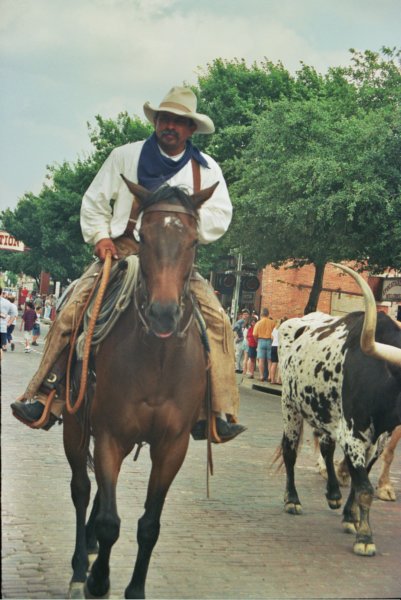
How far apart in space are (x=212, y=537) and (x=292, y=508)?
5.17 feet

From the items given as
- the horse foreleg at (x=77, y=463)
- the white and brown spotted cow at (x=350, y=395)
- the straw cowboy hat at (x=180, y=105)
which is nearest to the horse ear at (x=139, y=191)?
the straw cowboy hat at (x=180, y=105)

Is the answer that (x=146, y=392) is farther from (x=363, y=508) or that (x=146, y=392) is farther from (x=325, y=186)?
(x=325, y=186)

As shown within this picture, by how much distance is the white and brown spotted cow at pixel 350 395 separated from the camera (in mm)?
7820

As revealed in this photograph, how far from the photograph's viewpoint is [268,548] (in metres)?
7.05

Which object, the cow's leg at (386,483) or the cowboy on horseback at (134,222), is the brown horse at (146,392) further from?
the cow's leg at (386,483)

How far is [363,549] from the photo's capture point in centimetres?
720

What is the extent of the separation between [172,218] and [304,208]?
17562mm

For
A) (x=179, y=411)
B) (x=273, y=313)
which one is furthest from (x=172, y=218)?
(x=273, y=313)

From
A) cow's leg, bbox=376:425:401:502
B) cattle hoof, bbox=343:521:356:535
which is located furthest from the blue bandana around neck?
cow's leg, bbox=376:425:401:502

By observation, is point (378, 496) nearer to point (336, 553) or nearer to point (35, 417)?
point (336, 553)

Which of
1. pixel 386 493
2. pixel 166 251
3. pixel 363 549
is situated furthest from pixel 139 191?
pixel 386 493

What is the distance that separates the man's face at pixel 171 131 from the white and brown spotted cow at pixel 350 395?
2107 mm

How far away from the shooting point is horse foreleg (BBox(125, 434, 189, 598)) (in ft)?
17.6

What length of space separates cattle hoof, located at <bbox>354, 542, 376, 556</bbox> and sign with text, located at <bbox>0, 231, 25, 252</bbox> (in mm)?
73351
